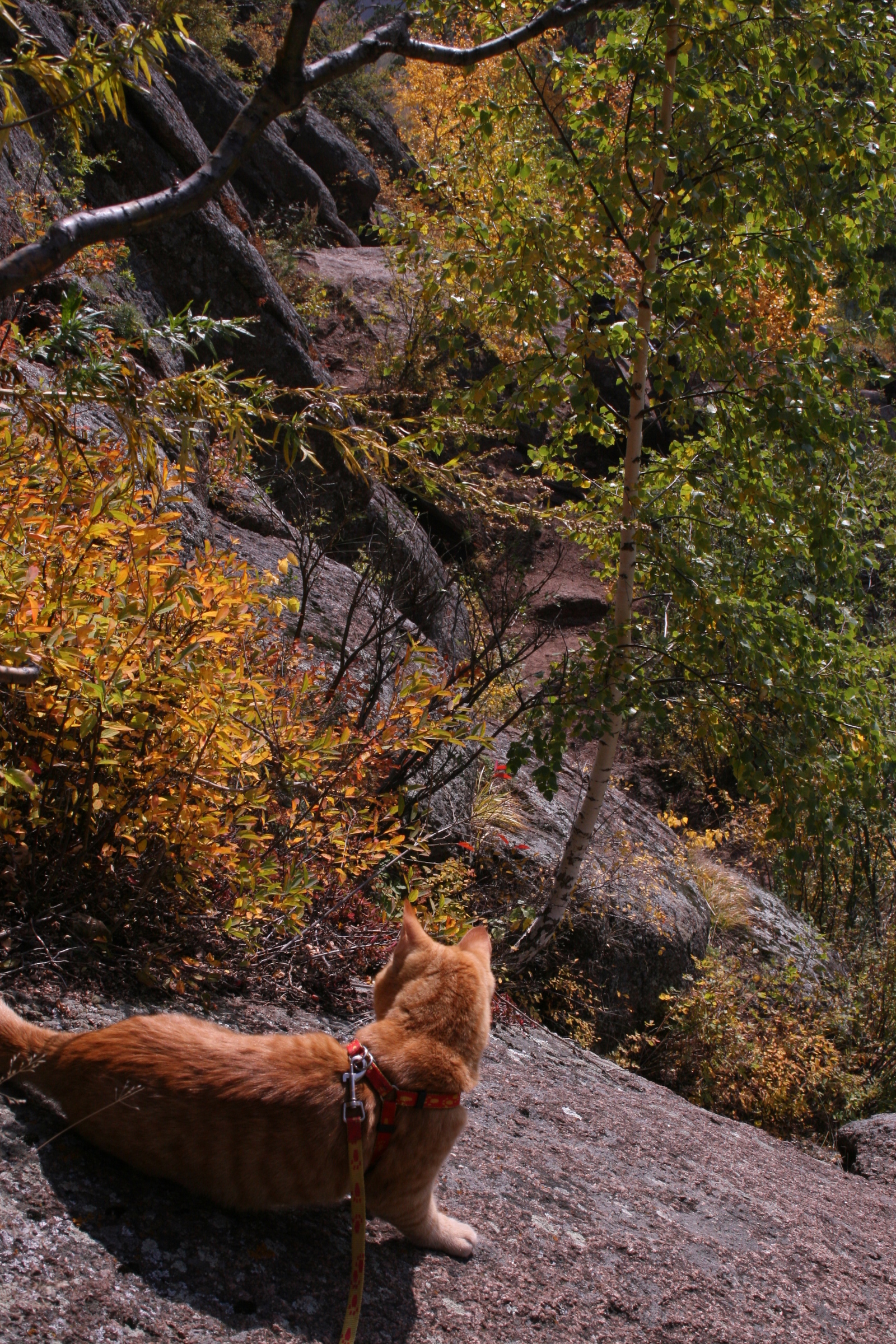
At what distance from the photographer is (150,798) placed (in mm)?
2504

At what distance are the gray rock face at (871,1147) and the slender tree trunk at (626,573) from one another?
2.29m

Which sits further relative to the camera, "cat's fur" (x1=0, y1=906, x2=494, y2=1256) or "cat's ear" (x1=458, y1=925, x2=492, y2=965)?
"cat's ear" (x1=458, y1=925, x2=492, y2=965)

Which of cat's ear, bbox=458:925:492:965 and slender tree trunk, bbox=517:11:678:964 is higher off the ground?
slender tree trunk, bbox=517:11:678:964

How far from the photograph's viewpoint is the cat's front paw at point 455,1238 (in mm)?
2107

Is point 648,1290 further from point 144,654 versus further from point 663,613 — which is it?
point 663,613

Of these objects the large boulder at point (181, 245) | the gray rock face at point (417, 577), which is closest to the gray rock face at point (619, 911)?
the gray rock face at point (417, 577)

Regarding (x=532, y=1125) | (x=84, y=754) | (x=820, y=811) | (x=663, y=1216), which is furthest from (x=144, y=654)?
(x=820, y=811)

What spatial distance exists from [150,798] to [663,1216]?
2283 millimetres

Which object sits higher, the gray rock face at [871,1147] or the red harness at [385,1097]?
the red harness at [385,1097]

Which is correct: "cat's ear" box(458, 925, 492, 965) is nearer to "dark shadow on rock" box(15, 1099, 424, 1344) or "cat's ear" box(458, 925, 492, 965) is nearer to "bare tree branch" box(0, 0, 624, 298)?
"dark shadow on rock" box(15, 1099, 424, 1344)

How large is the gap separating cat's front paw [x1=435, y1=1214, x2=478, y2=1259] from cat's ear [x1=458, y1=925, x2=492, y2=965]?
25.8 inches

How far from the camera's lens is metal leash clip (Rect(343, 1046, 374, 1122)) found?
1833 mm

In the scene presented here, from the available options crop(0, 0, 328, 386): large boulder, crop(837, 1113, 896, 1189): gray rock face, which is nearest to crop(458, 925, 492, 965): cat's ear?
crop(837, 1113, 896, 1189): gray rock face

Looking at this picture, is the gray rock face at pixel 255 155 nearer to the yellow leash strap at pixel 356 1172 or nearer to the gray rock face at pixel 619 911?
the gray rock face at pixel 619 911
